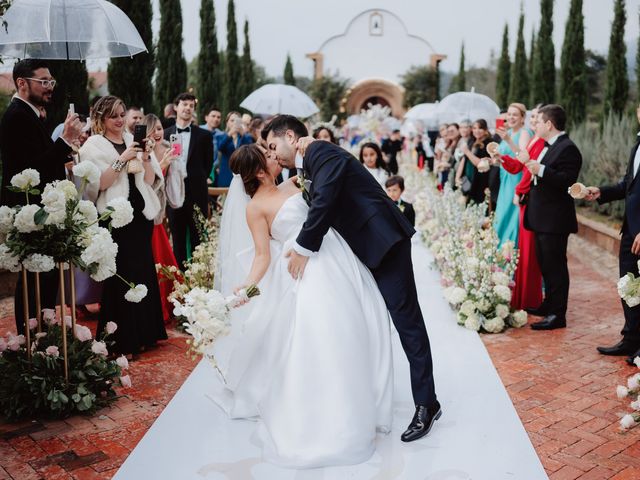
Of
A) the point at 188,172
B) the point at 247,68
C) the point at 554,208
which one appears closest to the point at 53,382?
the point at 188,172

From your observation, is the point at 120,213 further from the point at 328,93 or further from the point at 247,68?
the point at 328,93

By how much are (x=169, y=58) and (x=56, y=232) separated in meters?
12.6

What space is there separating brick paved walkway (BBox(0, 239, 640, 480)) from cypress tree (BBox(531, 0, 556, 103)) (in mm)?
14801

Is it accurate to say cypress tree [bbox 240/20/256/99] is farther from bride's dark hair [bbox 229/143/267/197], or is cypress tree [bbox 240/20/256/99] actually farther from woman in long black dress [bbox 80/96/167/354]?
bride's dark hair [bbox 229/143/267/197]

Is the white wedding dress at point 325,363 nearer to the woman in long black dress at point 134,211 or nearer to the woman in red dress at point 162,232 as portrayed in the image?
the woman in long black dress at point 134,211

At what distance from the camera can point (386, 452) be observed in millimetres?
3820

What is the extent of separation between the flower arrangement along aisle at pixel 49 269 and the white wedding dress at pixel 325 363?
974mm

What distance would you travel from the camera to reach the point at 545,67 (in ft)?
65.7

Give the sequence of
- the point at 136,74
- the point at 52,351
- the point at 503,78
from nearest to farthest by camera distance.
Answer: the point at 52,351 < the point at 136,74 < the point at 503,78

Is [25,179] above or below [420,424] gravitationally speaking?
above

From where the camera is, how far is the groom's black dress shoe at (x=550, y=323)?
6297 millimetres

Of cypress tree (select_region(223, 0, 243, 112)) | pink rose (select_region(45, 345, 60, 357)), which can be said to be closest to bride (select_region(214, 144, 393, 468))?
pink rose (select_region(45, 345, 60, 357))

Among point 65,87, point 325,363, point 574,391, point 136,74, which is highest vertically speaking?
point 136,74

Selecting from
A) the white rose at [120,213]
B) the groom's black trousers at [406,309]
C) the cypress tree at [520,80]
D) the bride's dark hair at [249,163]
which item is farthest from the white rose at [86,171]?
the cypress tree at [520,80]
